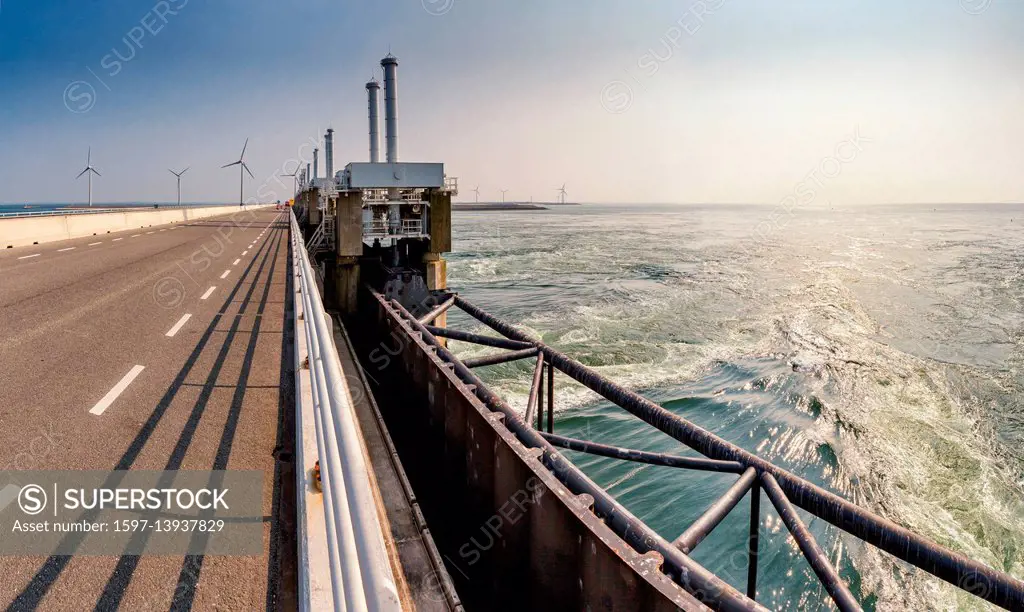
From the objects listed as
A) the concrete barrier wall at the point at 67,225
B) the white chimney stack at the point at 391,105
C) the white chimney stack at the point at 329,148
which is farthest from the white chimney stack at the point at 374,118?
the white chimney stack at the point at 329,148

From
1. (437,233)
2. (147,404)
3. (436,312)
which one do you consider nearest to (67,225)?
(437,233)

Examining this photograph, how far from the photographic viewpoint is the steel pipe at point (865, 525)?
13.7 ft

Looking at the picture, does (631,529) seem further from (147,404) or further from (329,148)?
(329,148)

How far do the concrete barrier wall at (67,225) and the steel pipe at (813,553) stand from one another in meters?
29.8

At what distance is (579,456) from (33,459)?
37.6 ft

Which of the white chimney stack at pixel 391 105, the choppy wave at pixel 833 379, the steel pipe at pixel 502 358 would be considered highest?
the white chimney stack at pixel 391 105

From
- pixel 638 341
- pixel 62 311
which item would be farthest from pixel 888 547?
pixel 638 341

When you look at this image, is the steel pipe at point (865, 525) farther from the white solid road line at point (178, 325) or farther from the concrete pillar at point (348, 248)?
the concrete pillar at point (348, 248)

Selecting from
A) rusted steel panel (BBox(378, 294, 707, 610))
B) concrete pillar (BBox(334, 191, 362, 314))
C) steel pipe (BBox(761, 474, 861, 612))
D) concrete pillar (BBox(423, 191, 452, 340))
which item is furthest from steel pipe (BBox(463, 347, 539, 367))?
concrete pillar (BBox(423, 191, 452, 340))

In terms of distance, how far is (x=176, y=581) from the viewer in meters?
3.40

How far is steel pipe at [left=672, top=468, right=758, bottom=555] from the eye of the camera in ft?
15.8

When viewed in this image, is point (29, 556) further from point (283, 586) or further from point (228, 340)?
point (228, 340)

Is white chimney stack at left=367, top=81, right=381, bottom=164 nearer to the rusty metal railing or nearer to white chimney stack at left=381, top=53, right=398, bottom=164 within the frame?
white chimney stack at left=381, top=53, right=398, bottom=164

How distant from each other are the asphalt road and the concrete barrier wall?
12.5 meters
